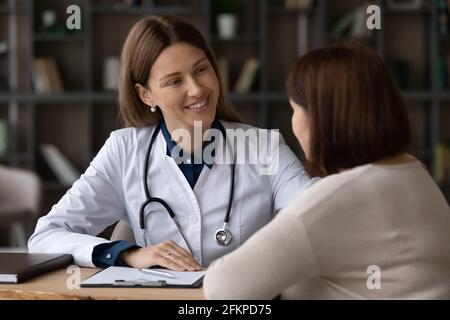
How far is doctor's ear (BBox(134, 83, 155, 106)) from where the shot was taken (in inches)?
80.1

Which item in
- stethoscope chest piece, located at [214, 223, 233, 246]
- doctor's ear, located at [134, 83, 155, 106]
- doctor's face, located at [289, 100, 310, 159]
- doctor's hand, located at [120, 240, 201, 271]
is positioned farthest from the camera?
doctor's ear, located at [134, 83, 155, 106]

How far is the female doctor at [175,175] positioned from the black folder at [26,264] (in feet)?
0.40

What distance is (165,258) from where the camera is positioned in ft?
5.38

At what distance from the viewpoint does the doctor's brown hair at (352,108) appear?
1287mm

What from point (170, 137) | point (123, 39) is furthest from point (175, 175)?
point (123, 39)

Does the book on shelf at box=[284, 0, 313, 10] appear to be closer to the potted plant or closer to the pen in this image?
the potted plant

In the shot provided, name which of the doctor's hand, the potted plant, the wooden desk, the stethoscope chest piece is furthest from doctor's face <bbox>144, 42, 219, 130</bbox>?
the potted plant

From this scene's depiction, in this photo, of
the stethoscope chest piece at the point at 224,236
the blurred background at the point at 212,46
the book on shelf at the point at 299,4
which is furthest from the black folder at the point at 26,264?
the book on shelf at the point at 299,4

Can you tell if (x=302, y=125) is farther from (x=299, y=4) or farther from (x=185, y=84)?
(x=299, y=4)

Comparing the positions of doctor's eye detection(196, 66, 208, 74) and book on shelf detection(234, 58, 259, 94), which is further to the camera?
book on shelf detection(234, 58, 259, 94)

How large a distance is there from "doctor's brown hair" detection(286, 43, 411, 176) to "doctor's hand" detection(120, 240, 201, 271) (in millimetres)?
430

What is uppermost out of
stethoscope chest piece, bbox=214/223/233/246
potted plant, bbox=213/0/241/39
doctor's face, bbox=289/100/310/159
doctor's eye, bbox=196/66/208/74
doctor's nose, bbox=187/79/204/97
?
potted plant, bbox=213/0/241/39

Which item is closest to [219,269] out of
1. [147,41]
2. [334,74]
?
[334,74]
